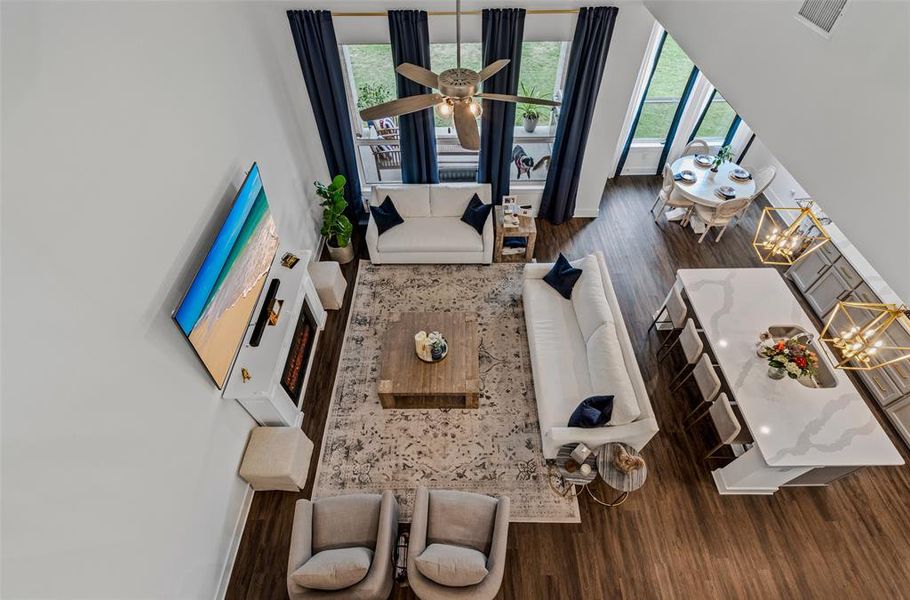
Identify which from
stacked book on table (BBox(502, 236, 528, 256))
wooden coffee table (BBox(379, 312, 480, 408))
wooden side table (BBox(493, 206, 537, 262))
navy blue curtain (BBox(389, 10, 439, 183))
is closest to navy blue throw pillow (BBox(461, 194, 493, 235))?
wooden side table (BBox(493, 206, 537, 262))

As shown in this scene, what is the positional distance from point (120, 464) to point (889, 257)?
13.8ft

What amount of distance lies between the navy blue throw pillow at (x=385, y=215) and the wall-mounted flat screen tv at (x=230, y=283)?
1611mm

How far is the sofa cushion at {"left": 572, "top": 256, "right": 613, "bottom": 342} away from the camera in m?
4.37

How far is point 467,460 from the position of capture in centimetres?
412

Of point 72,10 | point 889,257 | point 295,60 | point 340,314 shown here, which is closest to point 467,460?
point 340,314

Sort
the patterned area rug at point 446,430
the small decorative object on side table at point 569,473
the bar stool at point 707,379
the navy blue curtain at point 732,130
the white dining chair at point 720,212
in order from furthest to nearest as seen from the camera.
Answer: the navy blue curtain at point 732,130 → the white dining chair at point 720,212 → the patterned area rug at point 446,430 → the bar stool at point 707,379 → the small decorative object on side table at point 569,473

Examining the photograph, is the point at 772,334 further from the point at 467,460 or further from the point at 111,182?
the point at 111,182

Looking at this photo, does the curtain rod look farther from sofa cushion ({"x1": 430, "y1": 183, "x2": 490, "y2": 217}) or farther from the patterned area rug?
the patterned area rug

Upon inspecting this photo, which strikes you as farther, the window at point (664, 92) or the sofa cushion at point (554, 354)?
the window at point (664, 92)

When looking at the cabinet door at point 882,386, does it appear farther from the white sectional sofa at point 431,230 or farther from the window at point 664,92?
the window at point 664,92

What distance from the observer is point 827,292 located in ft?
16.6

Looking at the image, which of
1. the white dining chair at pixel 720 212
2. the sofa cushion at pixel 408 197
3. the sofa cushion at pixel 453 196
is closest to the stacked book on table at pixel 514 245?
the sofa cushion at pixel 453 196

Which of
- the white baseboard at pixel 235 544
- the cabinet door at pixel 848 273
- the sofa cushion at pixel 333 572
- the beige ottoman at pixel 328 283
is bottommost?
the sofa cushion at pixel 333 572

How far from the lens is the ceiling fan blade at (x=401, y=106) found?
2.76 m
